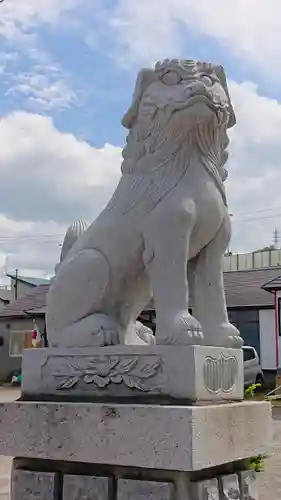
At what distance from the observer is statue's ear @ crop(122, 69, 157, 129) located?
3.28 meters

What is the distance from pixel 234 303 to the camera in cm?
2027

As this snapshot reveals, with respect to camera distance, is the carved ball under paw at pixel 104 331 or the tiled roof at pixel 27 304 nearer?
the carved ball under paw at pixel 104 331

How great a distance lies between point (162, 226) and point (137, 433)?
37.8 inches

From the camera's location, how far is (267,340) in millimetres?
19406

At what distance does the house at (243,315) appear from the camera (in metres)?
19.2

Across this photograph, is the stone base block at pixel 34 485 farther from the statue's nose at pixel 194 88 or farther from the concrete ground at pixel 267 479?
the statue's nose at pixel 194 88

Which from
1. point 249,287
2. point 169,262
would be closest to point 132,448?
point 169,262

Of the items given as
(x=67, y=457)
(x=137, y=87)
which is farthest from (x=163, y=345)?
(x=137, y=87)

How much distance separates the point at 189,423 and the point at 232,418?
1.21ft

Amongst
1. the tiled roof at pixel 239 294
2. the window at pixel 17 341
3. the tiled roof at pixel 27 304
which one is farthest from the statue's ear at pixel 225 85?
the window at pixel 17 341

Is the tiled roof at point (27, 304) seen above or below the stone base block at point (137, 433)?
above

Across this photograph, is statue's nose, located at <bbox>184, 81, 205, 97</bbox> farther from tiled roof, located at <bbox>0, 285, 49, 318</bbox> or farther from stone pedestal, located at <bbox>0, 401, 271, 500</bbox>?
tiled roof, located at <bbox>0, 285, 49, 318</bbox>

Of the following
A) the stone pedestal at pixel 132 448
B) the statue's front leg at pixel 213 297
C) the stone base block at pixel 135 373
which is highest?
the statue's front leg at pixel 213 297

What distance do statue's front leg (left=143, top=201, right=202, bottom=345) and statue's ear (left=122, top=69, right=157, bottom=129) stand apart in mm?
569
